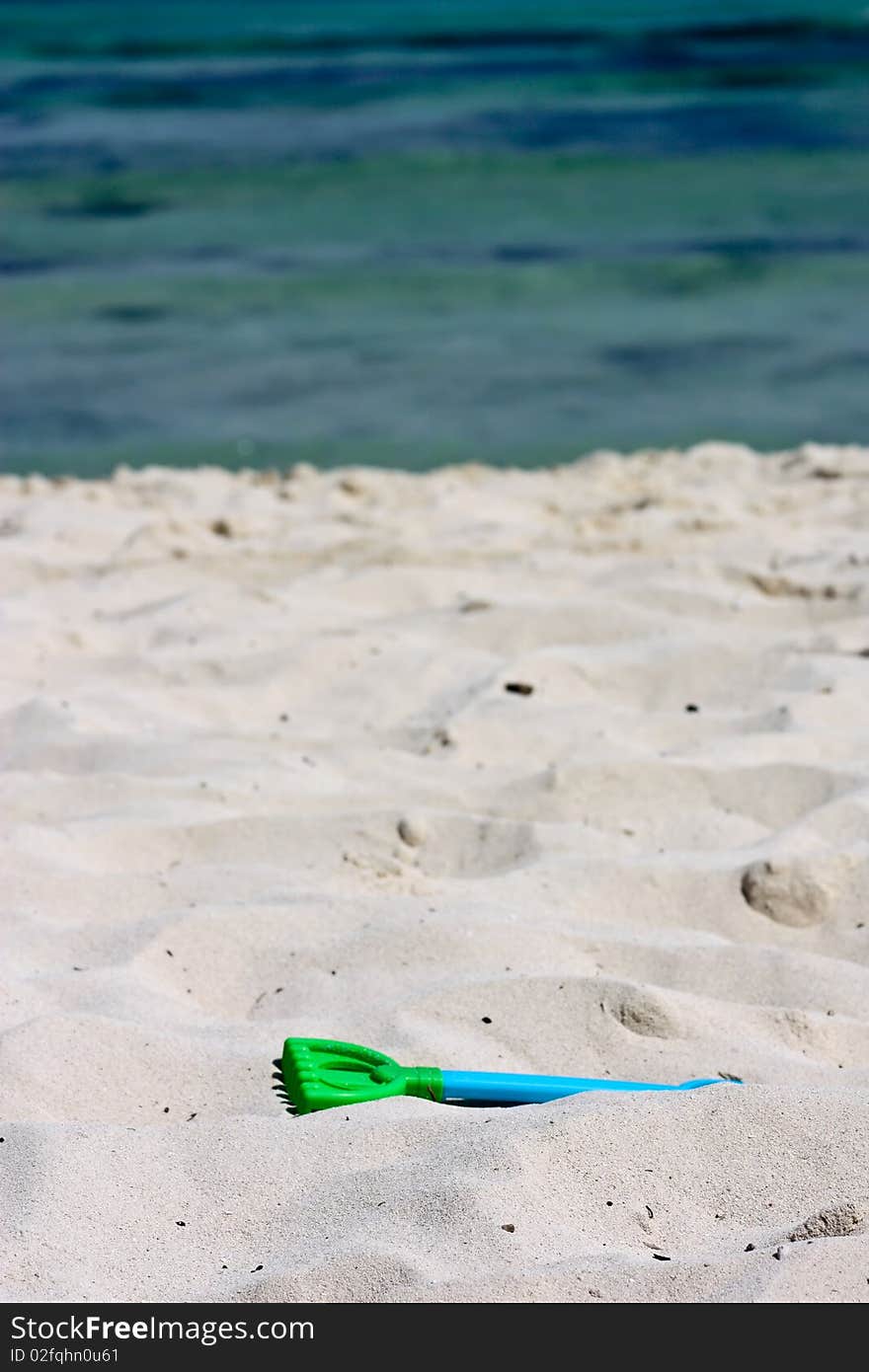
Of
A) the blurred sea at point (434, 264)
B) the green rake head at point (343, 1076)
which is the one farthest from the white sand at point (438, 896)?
the blurred sea at point (434, 264)

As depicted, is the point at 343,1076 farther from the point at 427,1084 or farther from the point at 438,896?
the point at 438,896

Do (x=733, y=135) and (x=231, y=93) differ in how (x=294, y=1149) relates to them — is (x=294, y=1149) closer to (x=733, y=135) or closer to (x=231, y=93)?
(x=733, y=135)

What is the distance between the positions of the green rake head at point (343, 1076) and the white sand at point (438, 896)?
42mm

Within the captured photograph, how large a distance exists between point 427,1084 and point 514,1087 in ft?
0.33

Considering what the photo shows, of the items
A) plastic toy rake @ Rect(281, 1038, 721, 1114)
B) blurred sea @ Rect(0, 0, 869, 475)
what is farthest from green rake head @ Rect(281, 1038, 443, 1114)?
blurred sea @ Rect(0, 0, 869, 475)

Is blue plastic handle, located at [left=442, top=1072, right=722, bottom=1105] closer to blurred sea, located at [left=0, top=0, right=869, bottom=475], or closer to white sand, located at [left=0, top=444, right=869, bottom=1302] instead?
white sand, located at [left=0, top=444, right=869, bottom=1302]

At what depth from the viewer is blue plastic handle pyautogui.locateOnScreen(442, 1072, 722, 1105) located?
1.83m

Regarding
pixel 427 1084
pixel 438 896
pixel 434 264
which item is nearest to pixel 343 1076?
pixel 427 1084

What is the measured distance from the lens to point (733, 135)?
12438 mm

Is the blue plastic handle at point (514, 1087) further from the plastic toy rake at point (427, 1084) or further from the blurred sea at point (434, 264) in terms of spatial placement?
the blurred sea at point (434, 264)

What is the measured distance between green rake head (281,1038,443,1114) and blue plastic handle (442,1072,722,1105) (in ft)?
0.07

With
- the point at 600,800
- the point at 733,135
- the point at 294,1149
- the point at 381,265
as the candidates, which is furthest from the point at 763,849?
the point at 733,135

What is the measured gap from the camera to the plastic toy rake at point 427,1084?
1.80 metres

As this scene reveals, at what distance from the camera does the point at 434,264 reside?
834cm
